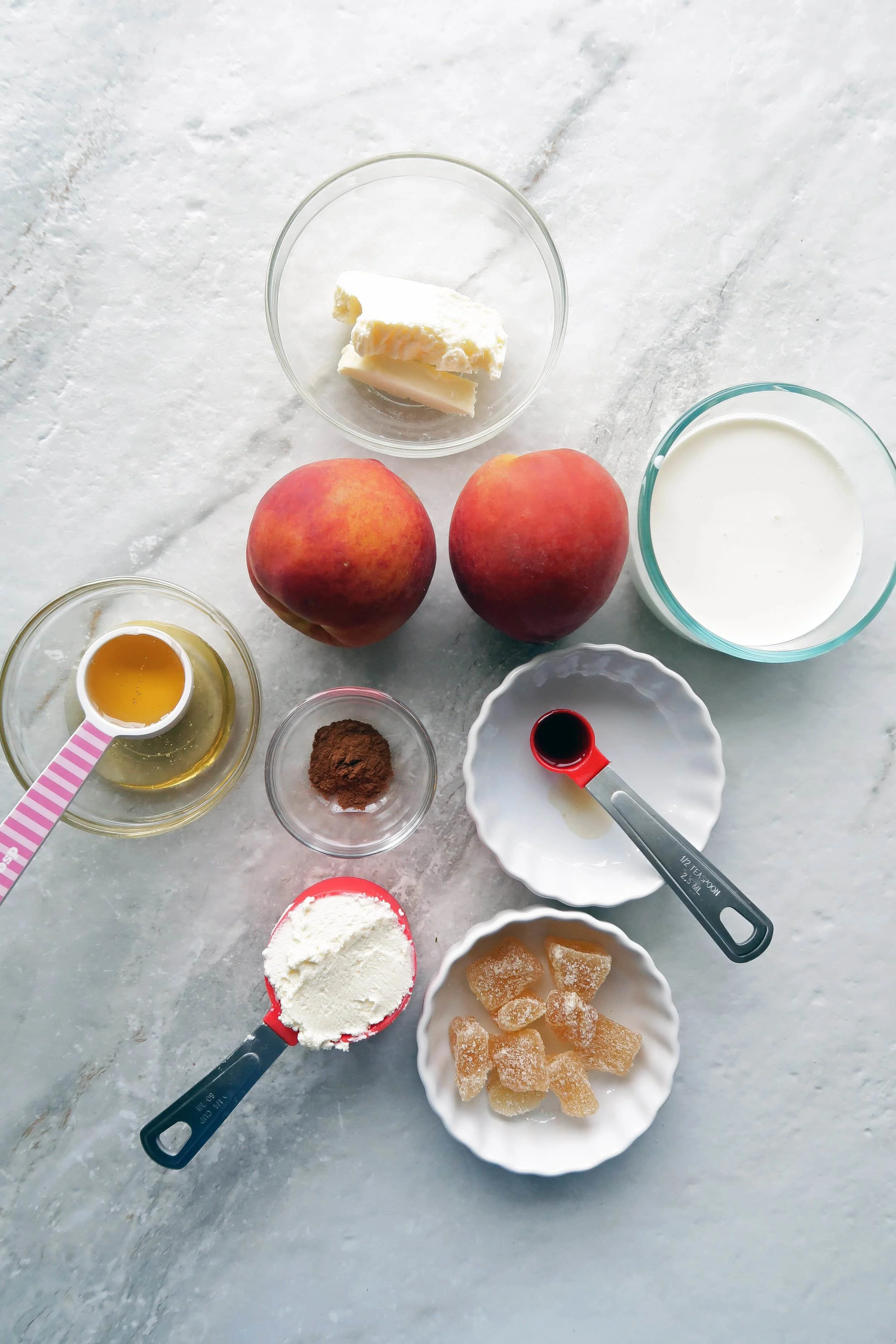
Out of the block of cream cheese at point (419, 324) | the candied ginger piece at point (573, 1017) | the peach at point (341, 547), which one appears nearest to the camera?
the peach at point (341, 547)

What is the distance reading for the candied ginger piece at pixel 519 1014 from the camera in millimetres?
1260

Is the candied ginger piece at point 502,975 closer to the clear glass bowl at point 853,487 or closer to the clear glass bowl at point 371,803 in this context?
the clear glass bowl at point 371,803

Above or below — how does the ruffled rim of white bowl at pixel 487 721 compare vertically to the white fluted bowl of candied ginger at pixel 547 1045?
above

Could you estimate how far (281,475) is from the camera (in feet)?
4.40

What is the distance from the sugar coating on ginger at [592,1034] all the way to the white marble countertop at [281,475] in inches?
6.9

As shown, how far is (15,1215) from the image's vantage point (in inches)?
51.8

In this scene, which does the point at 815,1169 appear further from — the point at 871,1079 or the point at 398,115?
the point at 398,115

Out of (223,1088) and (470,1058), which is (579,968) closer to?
(470,1058)

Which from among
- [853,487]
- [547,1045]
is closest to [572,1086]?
[547,1045]

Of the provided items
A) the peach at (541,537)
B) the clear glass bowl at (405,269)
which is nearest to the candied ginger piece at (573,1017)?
the peach at (541,537)

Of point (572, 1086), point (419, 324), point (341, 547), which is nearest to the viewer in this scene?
point (341, 547)

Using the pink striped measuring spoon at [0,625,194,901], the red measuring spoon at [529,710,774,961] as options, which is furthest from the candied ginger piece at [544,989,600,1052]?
the pink striped measuring spoon at [0,625,194,901]

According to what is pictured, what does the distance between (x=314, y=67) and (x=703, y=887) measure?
152cm

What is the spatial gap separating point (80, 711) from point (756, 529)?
1.16 m
